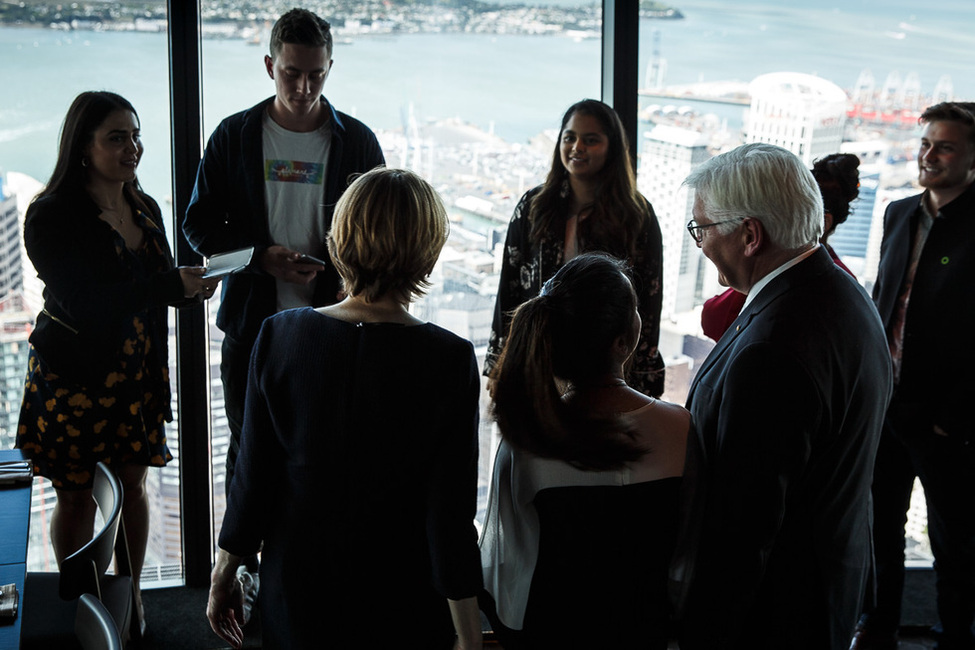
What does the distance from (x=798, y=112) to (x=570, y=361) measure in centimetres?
221

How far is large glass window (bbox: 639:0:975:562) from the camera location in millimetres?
3295

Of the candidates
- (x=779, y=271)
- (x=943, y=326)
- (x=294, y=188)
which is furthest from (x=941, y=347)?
(x=294, y=188)

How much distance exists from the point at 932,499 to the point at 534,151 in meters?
1.87

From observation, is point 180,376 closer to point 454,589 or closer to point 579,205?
point 579,205

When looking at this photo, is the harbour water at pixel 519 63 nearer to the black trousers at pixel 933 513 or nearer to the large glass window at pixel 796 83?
the large glass window at pixel 796 83

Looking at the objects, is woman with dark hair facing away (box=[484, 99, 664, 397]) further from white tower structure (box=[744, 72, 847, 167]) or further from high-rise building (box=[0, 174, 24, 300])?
high-rise building (box=[0, 174, 24, 300])

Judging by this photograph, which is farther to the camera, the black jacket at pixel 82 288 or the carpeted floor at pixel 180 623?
the carpeted floor at pixel 180 623

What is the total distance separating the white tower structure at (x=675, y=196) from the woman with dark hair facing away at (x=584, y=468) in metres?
1.72

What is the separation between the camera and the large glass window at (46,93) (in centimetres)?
295

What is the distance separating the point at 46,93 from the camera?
2998mm

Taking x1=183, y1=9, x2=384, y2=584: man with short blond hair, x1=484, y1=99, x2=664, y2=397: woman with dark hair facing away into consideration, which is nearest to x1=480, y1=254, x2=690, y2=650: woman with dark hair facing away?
x1=484, y1=99, x2=664, y2=397: woman with dark hair facing away

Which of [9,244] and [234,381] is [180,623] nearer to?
[234,381]

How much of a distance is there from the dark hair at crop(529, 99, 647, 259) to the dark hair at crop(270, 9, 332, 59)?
2.81ft

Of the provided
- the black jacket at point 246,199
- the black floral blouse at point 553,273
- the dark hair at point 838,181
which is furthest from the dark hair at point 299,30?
the dark hair at point 838,181
